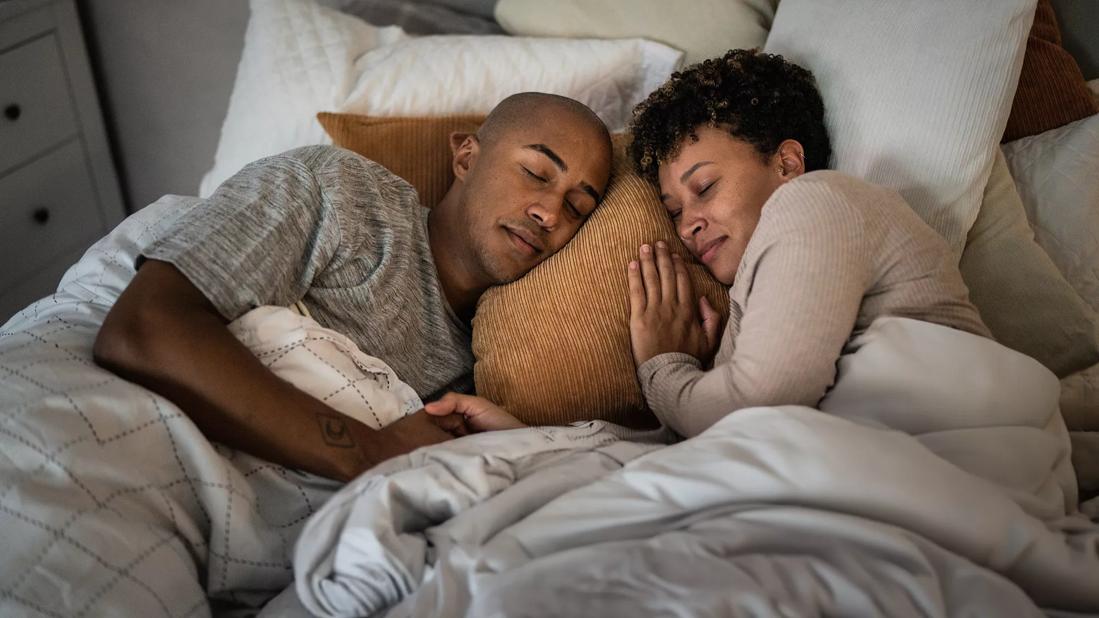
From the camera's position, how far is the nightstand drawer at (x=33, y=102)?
1993 millimetres

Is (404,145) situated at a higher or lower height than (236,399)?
higher

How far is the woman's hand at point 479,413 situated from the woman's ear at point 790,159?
2.02ft

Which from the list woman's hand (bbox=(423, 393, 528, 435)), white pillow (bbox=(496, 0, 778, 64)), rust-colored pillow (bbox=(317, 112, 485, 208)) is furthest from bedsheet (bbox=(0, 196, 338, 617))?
white pillow (bbox=(496, 0, 778, 64))

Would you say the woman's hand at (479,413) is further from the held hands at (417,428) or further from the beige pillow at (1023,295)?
the beige pillow at (1023,295)

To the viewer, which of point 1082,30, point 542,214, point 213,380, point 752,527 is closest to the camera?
point 752,527

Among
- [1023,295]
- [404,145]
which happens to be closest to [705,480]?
[1023,295]

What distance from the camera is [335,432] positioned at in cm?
114

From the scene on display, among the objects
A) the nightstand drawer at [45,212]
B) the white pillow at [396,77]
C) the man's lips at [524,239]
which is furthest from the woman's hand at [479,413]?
the nightstand drawer at [45,212]

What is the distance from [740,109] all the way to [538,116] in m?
0.35

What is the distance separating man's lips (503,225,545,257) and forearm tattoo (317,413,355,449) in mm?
457

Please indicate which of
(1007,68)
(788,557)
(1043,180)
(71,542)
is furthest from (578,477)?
(1043,180)

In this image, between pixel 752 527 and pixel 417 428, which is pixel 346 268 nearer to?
pixel 417 428

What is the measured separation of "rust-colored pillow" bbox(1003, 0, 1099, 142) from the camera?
161cm

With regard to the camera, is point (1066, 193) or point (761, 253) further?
point (1066, 193)
